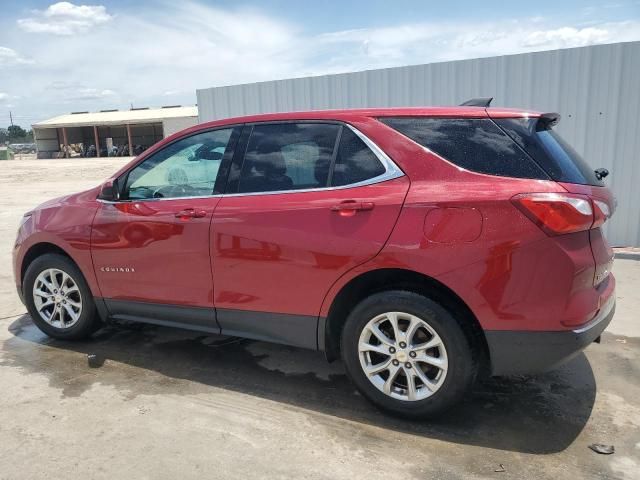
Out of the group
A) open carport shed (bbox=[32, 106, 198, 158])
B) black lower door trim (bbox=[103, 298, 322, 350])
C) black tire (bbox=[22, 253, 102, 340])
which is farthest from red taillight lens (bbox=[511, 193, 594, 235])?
open carport shed (bbox=[32, 106, 198, 158])

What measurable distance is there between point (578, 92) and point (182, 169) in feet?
18.0

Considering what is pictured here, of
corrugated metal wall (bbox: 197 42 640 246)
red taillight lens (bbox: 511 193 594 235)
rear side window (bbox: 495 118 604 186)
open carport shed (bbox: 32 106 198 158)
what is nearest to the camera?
red taillight lens (bbox: 511 193 594 235)

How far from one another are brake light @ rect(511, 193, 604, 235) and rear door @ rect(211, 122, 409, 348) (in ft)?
2.13

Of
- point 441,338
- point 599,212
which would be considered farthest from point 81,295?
point 599,212

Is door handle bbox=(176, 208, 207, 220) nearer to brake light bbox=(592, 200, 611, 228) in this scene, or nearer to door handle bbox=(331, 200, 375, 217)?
door handle bbox=(331, 200, 375, 217)

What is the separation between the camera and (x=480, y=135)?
293 cm

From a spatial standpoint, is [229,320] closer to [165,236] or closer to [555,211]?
[165,236]

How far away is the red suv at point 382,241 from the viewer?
2.71 m

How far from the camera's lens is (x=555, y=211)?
2.64m

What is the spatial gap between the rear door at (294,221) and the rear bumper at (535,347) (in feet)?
2.73

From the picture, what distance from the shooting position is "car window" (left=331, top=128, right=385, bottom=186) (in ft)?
10.2

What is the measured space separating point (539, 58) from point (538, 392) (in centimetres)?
504

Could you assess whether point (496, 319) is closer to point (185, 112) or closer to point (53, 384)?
point (53, 384)

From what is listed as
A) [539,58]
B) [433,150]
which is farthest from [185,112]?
[433,150]
